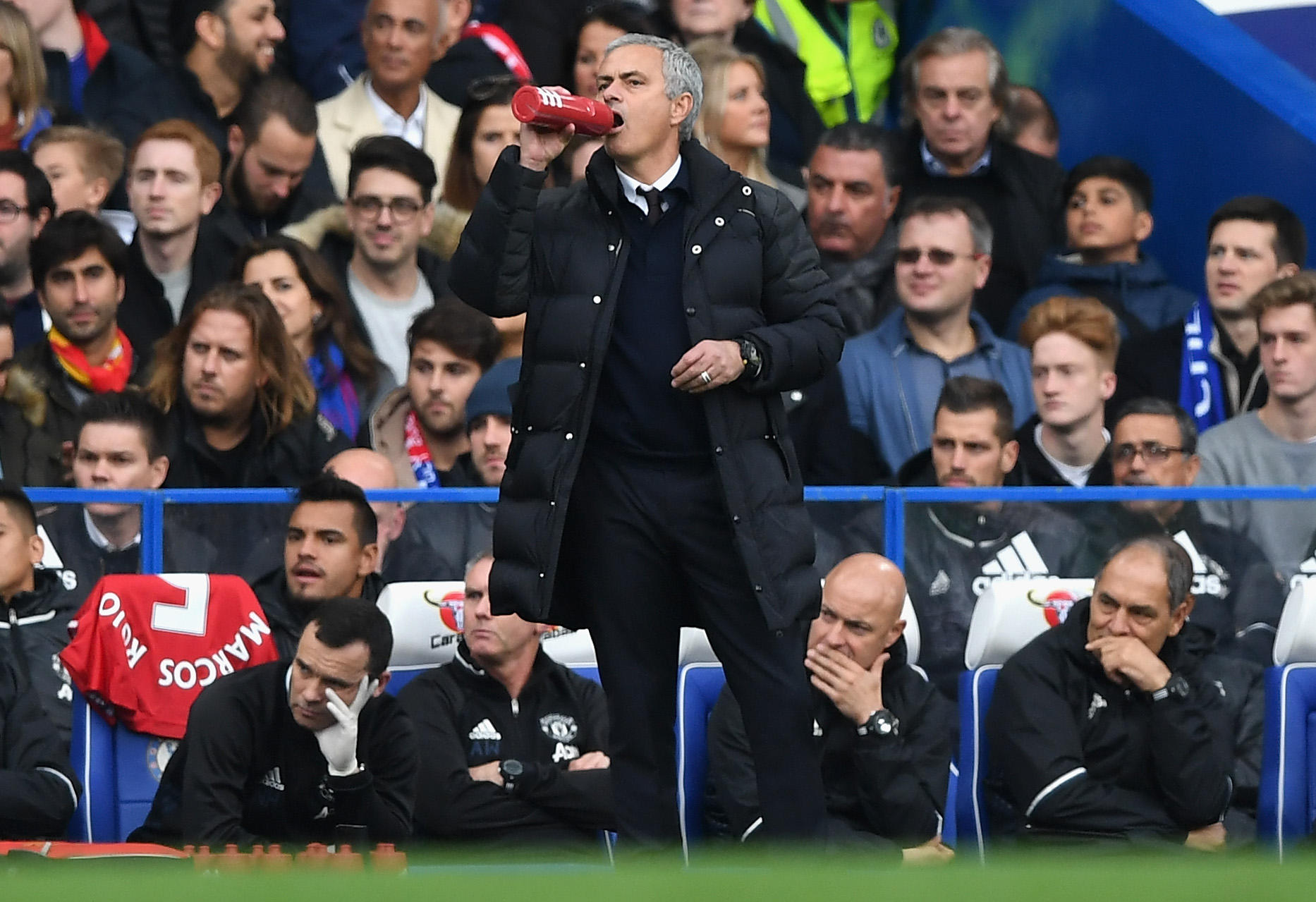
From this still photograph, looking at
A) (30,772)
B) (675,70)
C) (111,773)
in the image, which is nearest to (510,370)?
(111,773)

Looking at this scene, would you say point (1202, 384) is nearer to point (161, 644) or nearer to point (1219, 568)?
point (1219, 568)

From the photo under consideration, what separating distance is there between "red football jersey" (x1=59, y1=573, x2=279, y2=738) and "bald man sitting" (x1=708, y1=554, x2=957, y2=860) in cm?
139

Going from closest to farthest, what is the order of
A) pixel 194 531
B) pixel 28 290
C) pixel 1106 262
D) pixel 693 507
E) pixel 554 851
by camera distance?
pixel 693 507, pixel 554 851, pixel 194 531, pixel 28 290, pixel 1106 262

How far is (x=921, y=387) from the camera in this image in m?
8.56

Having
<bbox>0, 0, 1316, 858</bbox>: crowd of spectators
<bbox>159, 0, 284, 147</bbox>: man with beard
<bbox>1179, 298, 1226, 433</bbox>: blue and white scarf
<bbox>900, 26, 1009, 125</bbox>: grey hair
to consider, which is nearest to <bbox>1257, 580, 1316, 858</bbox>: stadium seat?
<bbox>0, 0, 1316, 858</bbox>: crowd of spectators

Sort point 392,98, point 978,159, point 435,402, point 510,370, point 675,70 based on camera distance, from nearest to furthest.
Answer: point 675,70 → point 510,370 → point 435,402 → point 392,98 → point 978,159

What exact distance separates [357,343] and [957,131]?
9.07 ft

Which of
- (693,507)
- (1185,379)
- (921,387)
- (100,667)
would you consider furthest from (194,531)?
(1185,379)

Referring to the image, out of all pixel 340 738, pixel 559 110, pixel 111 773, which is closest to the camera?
pixel 559 110

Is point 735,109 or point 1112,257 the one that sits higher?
point 735,109

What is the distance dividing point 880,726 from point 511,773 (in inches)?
42.6

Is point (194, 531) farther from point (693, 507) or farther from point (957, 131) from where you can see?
point (957, 131)

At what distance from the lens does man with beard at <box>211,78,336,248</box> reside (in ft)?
29.5

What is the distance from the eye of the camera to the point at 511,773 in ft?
22.0
